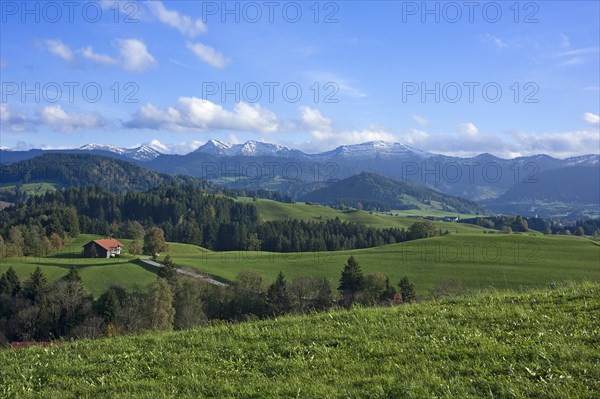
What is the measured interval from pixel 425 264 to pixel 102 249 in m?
86.9

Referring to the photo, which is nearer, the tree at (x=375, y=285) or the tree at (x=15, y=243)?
the tree at (x=375, y=285)

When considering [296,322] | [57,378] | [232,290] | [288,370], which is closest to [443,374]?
[288,370]

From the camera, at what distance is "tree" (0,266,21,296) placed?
8100 cm

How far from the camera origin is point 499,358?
9.93 m

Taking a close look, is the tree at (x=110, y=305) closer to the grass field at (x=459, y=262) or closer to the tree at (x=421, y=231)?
the grass field at (x=459, y=262)

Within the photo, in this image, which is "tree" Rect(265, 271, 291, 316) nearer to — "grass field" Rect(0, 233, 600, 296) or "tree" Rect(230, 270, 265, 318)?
"tree" Rect(230, 270, 265, 318)

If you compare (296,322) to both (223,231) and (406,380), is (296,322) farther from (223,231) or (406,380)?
(223,231)

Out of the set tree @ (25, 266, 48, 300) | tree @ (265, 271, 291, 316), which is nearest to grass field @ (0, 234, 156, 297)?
tree @ (25, 266, 48, 300)

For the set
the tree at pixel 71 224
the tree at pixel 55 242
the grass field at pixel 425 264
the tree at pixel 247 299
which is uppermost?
the tree at pixel 71 224

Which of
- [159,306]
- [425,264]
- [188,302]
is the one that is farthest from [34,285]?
[425,264]

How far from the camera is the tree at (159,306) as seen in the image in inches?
2371

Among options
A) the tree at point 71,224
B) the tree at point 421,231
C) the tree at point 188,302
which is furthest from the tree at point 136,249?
the tree at point 421,231

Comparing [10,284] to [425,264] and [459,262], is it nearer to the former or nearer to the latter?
[425,264]

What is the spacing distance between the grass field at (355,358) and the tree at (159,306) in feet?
156
